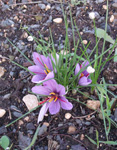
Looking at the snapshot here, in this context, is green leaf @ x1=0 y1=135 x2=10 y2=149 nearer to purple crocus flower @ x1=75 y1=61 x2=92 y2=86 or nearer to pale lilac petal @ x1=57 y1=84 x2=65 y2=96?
pale lilac petal @ x1=57 y1=84 x2=65 y2=96

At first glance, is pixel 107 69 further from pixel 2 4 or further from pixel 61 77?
pixel 2 4

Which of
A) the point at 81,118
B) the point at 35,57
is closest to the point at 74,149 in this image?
the point at 81,118

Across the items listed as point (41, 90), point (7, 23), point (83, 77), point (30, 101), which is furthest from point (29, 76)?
point (7, 23)

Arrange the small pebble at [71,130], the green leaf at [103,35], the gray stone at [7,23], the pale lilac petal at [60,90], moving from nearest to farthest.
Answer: the pale lilac petal at [60,90], the small pebble at [71,130], the green leaf at [103,35], the gray stone at [7,23]

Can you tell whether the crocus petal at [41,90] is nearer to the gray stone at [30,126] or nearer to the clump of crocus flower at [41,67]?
the clump of crocus flower at [41,67]

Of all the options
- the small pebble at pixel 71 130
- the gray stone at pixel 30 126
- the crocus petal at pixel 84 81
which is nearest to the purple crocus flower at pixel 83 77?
the crocus petal at pixel 84 81

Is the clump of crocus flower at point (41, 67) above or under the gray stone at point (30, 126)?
above

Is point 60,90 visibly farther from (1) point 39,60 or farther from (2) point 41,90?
(1) point 39,60
